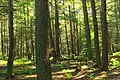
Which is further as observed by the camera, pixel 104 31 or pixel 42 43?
pixel 104 31

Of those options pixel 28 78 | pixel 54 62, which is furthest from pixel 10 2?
pixel 54 62

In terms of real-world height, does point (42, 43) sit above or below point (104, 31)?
below

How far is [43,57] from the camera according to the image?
10477 millimetres

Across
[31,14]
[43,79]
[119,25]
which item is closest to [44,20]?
[43,79]

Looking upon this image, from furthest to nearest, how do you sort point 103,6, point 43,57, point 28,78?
1. point 28,78
2. point 103,6
3. point 43,57

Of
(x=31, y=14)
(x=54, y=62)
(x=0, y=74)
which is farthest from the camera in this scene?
(x=31, y=14)

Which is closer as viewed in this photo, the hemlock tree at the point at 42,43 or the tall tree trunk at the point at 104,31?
the hemlock tree at the point at 42,43

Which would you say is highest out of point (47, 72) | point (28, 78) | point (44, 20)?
point (44, 20)

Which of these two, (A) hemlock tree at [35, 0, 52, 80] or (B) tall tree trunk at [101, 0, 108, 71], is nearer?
(A) hemlock tree at [35, 0, 52, 80]

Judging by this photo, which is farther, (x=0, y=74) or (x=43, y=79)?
(x=0, y=74)

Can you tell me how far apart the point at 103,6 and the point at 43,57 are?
7811mm

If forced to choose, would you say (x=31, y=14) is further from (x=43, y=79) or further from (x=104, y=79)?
(x=43, y=79)

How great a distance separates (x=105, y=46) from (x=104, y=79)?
11.0ft

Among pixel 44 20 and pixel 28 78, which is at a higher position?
pixel 44 20
